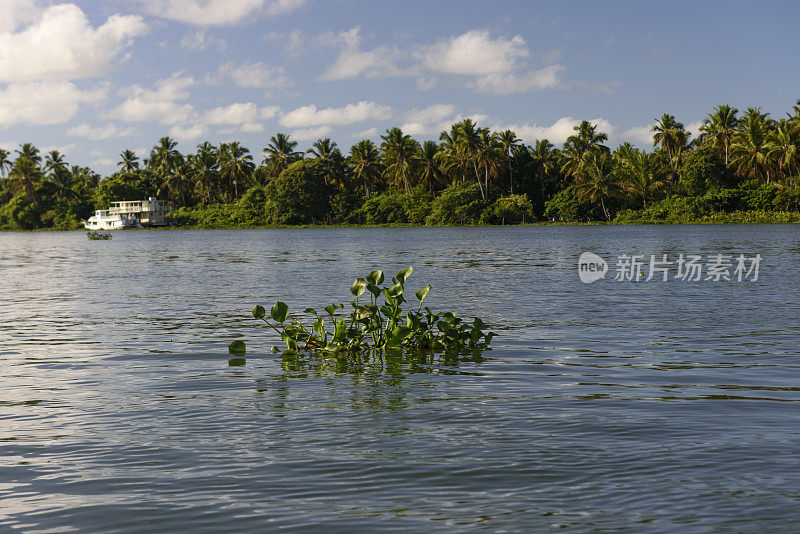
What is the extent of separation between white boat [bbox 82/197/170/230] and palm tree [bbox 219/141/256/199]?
1575 centimetres

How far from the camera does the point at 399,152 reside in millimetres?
122500

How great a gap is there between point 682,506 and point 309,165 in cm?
12843

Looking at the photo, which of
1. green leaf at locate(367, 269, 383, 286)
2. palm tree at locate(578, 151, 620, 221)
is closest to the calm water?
green leaf at locate(367, 269, 383, 286)

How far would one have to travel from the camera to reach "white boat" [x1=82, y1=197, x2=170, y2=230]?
14575 centimetres

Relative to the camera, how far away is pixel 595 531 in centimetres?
547

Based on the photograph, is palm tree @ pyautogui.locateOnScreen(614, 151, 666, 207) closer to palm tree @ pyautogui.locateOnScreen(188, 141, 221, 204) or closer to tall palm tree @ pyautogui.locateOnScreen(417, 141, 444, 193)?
tall palm tree @ pyautogui.locateOnScreen(417, 141, 444, 193)

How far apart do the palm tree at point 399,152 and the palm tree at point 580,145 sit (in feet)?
81.6

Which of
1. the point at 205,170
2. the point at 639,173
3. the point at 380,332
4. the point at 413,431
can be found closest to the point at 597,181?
the point at 639,173

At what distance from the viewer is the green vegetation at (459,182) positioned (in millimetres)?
106500

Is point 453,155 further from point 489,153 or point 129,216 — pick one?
point 129,216

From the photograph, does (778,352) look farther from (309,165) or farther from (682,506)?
(309,165)

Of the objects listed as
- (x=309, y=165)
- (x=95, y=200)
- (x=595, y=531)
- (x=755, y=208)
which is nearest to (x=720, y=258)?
(x=595, y=531)

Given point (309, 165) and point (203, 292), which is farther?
point (309, 165)

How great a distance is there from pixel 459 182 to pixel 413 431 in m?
122
